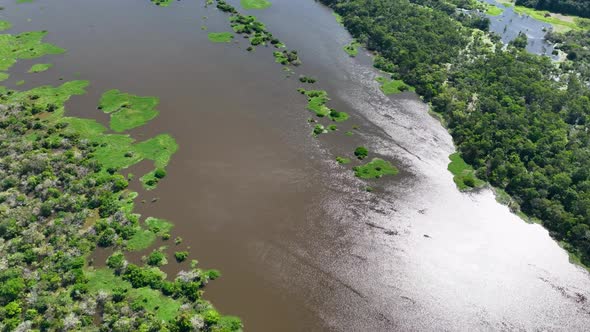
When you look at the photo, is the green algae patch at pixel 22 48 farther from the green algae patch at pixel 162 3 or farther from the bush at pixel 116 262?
the bush at pixel 116 262

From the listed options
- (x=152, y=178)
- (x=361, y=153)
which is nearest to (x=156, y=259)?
(x=152, y=178)

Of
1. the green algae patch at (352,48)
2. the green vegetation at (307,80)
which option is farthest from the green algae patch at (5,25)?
the green algae patch at (352,48)

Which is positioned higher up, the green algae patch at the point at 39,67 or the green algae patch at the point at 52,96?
the green algae patch at the point at 39,67

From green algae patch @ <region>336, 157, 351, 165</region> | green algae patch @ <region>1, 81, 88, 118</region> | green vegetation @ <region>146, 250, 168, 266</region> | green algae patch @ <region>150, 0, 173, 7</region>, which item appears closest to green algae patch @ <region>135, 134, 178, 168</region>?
green vegetation @ <region>146, 250, 168, 266</region>

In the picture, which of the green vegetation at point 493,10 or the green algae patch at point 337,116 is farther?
the green vegetation at point 493,10

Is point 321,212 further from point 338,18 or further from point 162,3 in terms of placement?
point 162,3

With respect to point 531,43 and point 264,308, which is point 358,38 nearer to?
point 531,43

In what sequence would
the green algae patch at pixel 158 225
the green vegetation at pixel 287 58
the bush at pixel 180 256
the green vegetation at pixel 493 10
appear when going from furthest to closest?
the green vegetation at pixel 493 10
the green vegetation at pixel 287 58
the green algae patch at pixel 158 225
the bush at pixel 180 256
